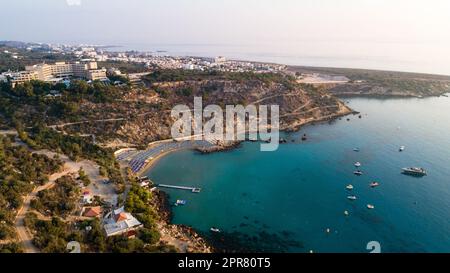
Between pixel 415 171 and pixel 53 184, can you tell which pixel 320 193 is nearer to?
pixel 415 171

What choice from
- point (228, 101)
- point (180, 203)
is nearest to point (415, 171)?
point (180, 203)

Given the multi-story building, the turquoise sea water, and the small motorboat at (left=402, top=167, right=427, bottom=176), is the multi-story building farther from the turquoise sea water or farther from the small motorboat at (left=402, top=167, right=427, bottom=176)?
the small motorboat at (left=402, top=167, right=427, bottom=176)

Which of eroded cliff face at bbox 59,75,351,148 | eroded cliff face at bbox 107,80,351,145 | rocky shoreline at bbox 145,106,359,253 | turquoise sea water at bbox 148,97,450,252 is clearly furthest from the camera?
eroded cliff face at bbox 107,80,351,145

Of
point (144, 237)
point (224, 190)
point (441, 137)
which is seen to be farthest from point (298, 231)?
point (441, 137)

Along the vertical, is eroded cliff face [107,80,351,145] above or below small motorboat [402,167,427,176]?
above

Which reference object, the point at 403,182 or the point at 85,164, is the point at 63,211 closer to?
the point at 85,164

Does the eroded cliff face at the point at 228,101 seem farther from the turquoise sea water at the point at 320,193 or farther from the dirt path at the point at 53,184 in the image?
the dirt path at the point at 53,184

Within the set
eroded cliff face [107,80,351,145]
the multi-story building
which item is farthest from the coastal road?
the multi-story building
